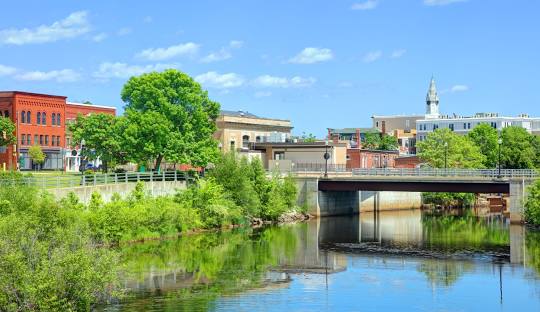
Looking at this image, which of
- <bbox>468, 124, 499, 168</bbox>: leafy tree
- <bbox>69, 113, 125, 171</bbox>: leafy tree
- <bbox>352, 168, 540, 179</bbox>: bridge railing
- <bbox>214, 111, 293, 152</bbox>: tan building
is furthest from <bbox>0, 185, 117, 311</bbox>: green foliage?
<bbox>468, 124, 499, 168</bbox>: leafy tree

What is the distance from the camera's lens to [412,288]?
49.3 m

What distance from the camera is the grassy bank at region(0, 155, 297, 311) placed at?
35.6 m

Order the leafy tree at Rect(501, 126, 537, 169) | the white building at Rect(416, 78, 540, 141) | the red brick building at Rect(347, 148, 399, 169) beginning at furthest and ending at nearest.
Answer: the white building at Rect(416, 78, 540, 141) → the leafy tree at Rect(501, 126, 537, 169) → the red brick building at Rect(347, 148, 399, 169)

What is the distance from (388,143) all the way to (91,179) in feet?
386

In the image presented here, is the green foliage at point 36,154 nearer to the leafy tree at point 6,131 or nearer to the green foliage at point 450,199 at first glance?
the leafy tree at point 6,131

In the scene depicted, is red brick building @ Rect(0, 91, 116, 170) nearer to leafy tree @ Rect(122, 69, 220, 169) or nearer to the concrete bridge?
leafy tree @ Rect(122, 69, 220, 169)

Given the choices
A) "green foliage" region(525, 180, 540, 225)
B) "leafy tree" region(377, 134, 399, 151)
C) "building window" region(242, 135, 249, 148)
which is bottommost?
"green foliage" region(525, 180, 540, 225)

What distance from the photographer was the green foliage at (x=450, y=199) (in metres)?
124

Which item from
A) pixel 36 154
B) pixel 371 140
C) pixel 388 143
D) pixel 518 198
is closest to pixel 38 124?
pixel 36 154

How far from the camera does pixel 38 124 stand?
115m

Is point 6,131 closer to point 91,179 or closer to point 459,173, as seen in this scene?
point 91,179

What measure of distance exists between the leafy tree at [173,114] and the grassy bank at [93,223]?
3.68m

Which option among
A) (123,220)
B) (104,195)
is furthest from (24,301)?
(104,195)

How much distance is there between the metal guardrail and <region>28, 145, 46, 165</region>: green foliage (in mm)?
30421
